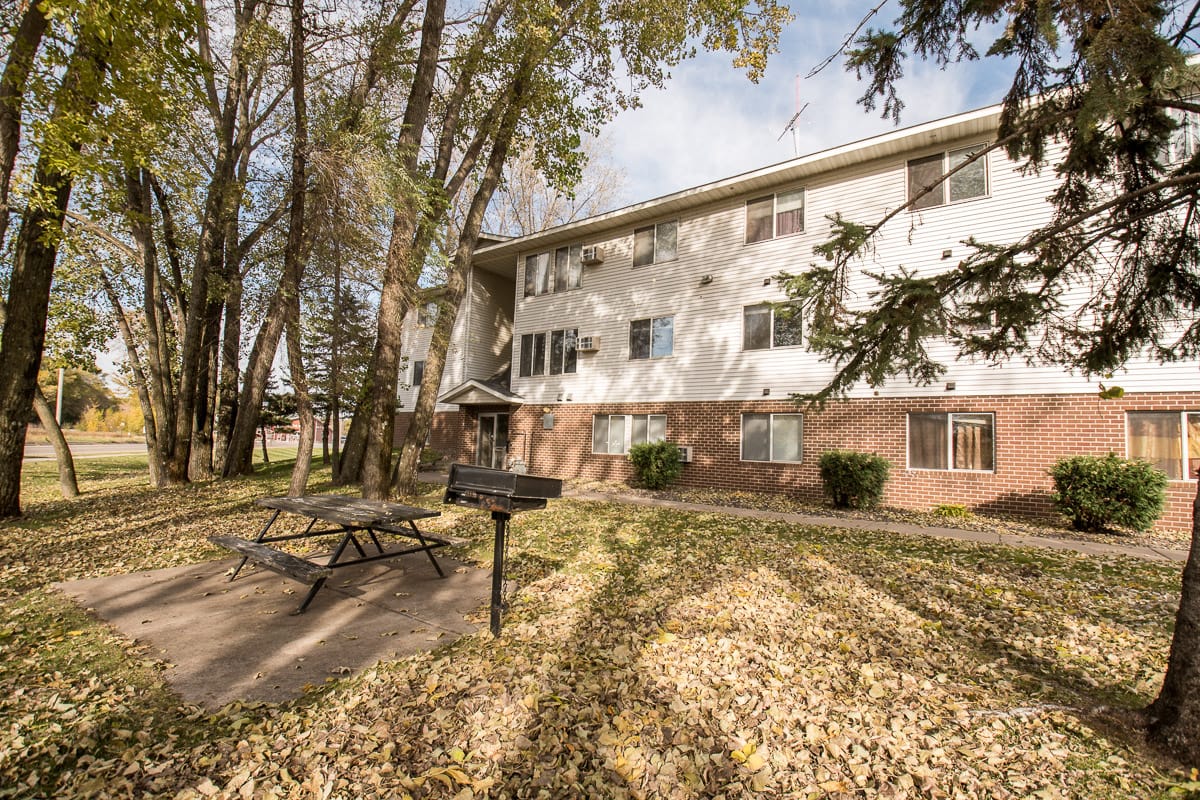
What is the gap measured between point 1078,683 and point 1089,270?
3134 millimetres

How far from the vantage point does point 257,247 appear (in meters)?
15.5

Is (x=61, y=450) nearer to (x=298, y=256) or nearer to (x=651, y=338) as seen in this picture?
(x=298, y=256)

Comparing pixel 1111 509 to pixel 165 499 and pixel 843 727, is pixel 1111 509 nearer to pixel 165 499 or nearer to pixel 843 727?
pixel 843 727

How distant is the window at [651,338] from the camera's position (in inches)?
591

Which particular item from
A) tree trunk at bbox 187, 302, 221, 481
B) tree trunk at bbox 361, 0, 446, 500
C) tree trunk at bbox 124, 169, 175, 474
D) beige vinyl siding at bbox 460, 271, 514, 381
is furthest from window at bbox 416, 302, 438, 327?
tree trunk at bbox 124, 169, 175, 474

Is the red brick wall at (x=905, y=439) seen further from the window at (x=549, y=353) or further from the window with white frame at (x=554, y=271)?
the window with white frame at (x=554, y=271)

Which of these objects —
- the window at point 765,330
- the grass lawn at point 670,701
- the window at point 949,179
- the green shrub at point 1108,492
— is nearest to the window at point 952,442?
the green shrub at point 1108,492

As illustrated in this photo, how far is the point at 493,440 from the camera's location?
19000mm

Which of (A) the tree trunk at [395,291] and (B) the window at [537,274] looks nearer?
(A) the tree trunk at [395,291]

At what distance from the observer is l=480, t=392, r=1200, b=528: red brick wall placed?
962 centimetres

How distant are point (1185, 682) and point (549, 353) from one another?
51.6 ft

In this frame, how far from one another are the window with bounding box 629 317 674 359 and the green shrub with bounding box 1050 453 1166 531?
868 cm

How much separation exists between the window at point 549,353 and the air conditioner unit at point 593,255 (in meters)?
2.12

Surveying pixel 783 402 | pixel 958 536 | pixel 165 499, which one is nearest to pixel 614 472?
pixel 783 402
